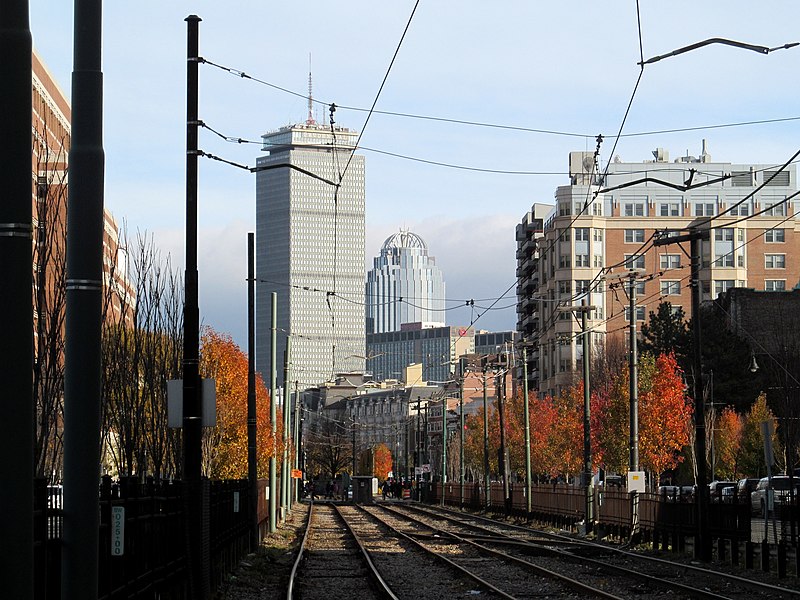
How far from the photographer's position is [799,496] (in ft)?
88.2

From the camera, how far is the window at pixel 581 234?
153 meters

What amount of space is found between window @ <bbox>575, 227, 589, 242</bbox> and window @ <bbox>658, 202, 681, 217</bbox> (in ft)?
41.9

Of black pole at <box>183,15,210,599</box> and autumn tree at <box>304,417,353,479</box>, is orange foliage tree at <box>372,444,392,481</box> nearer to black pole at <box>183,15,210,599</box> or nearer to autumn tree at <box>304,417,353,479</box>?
autumn tree at <box>304,417,353,479</box>

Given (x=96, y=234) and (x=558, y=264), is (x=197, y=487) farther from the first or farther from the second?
(x=558, y=264)

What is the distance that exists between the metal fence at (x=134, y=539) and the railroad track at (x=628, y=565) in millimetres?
8174

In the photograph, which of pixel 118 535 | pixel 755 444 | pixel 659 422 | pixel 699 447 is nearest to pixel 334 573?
pixel 699 447

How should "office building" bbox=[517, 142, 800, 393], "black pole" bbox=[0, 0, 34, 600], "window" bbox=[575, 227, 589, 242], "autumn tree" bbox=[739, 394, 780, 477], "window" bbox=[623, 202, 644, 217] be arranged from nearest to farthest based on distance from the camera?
1. "black pole" bbox=[0, 0, 34, 600]
2. "autumn tree" bbox=[739, 394, 780, 477]
3. "office building" bbox=[517, 142, 800, 393]
4. "window" bbox=[575, 227, 589, 242]
5. "window" bbox=[623, 202, 644, 217]

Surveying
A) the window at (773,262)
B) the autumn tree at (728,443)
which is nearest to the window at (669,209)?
the window at (773,262)

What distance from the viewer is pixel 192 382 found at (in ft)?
67.4

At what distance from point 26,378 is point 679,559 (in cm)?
2856

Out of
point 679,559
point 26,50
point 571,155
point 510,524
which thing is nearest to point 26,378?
point 26,50

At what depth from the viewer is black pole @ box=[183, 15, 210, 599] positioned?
20094mm

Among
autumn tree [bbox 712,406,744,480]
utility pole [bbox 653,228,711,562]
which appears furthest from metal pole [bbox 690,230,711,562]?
autumn tree [bbox 712,406,744,480]

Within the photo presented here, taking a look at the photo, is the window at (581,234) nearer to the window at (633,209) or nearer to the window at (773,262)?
the window at (633,209)
